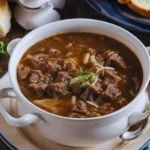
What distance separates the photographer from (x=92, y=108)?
67.9 inches

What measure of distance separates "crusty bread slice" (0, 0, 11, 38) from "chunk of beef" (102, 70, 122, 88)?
1.01 meters

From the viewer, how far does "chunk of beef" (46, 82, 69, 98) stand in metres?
1.74

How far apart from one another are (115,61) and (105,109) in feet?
0.79

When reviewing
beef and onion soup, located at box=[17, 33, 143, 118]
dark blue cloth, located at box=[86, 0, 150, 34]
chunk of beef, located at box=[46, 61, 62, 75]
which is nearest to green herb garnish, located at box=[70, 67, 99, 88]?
beef and onion soup, located at box=[17, 33, 143, 118]

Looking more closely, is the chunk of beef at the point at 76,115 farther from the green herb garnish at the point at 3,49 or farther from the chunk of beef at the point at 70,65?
the green herb garnish at the point at 3,49

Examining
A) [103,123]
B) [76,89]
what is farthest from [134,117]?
[76,89]

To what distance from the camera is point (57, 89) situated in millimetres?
1737

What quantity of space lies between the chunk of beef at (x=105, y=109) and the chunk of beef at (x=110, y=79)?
9 cm

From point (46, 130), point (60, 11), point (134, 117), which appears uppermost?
point (134, 117)

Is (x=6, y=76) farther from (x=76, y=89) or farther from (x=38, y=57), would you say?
(x=76, y=89)

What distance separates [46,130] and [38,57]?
0.35m

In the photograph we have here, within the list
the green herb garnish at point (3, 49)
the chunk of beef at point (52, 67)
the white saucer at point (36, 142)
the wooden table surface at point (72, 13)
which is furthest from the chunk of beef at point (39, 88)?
the wooden table surface at point (72, 13)

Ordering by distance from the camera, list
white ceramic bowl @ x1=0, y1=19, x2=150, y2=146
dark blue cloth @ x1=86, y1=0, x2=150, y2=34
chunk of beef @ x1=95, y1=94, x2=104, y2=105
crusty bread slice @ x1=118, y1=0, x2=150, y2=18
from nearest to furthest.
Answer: white ceramic bowl @ x1=0, y1=19, x2=150, y2=146, chunk of beef @ x1=95, y1=94, x2=104, y2=105, dark blue cloth @ x1=86, y1=0, x2=150, y2=34, crusty bread slice @ x1=118, y1=0, x2=150, y2=18

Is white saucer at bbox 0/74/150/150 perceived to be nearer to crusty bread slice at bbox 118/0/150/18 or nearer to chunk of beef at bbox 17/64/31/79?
chunk of beef at bbox 17/64/31/79
